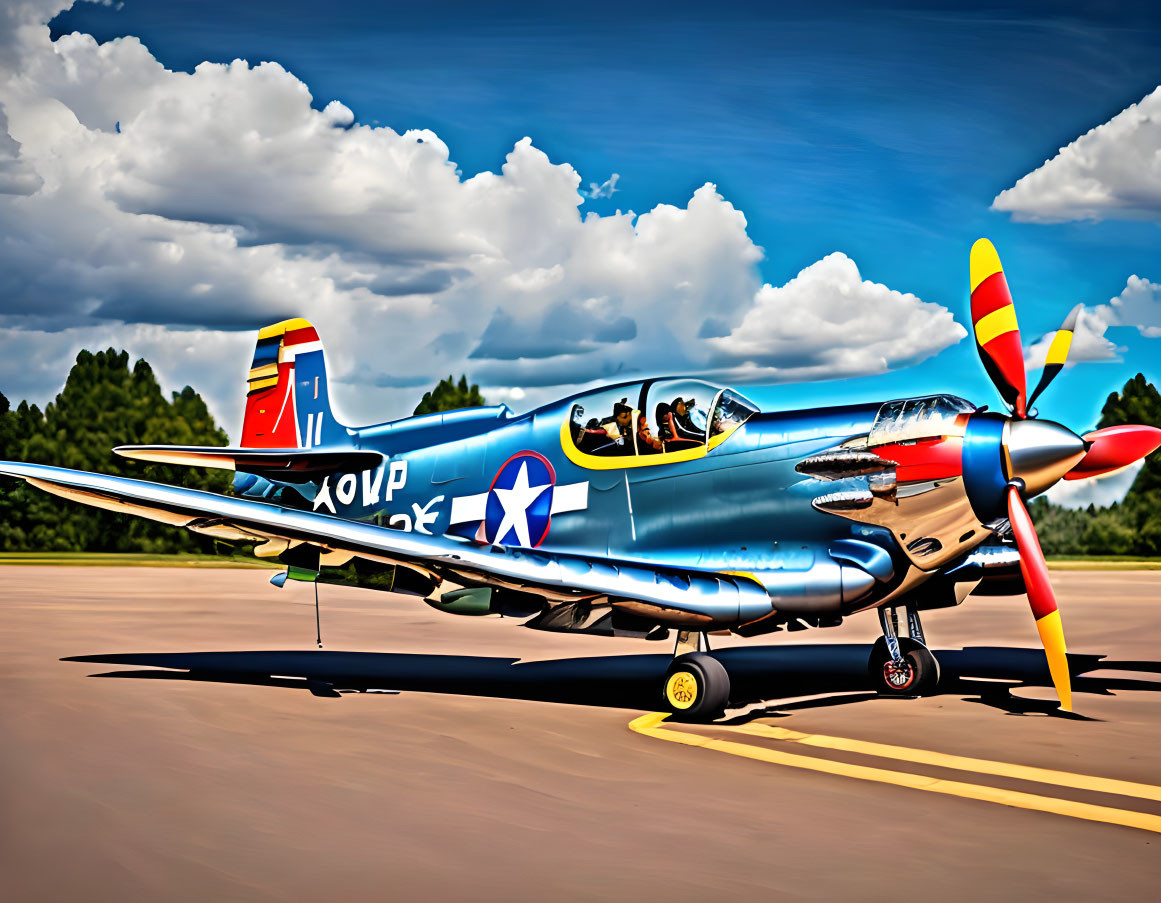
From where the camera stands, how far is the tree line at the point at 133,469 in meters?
53.6

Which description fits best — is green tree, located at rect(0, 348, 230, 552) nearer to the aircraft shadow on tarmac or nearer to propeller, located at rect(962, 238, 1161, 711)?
the aircraft shadow on tarmac

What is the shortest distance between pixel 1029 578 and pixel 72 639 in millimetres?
12579

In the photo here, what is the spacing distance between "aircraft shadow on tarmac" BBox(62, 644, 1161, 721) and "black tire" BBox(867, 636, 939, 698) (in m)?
0.24

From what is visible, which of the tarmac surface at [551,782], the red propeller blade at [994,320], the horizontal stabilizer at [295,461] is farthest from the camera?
the horizontal stabilizer at [295,461]

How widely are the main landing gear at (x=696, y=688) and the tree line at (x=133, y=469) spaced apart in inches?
1755

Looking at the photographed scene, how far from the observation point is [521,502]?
11.0 meters

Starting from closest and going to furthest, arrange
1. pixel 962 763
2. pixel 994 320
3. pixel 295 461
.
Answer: pixel 962 763 → pixel 994 320 → pixel 295 461

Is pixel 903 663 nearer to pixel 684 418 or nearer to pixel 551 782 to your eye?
pixel 684 418

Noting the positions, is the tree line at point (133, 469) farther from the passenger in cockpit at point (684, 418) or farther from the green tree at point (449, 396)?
the passenger in cockpit at point (684, 418)

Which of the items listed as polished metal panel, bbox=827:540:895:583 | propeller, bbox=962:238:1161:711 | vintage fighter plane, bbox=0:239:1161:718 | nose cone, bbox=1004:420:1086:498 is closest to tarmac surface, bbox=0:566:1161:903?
→ vintage fighter plane, bbox=0:239:1161:718

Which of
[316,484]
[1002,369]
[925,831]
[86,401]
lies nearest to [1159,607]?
[1002,369]

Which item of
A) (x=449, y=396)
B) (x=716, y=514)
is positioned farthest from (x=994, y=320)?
(x=449, y=396)

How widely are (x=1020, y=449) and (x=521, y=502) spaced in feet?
15.6

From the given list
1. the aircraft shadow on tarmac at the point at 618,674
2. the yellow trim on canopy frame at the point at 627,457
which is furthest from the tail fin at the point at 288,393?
the yellow trim on canopy frame at the point at 627,457
